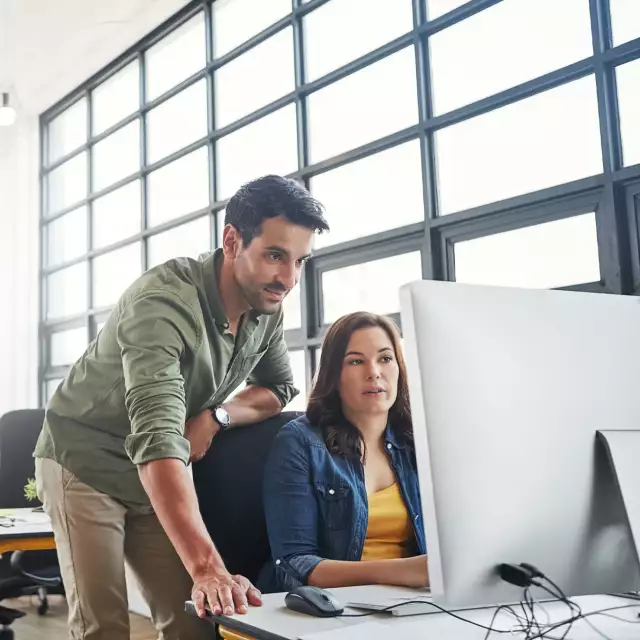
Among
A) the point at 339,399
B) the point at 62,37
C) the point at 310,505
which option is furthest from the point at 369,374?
the point at 62,37

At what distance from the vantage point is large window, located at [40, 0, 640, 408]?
257cm

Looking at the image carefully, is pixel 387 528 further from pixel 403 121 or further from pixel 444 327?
pixel 403 121

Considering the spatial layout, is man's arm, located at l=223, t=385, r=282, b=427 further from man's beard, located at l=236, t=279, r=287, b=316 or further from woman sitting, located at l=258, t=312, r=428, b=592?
man's beard, located at l=236, t=279, r=287, b=316

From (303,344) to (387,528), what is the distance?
78.6 inches

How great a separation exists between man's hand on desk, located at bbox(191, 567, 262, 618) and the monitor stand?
20.6 inches

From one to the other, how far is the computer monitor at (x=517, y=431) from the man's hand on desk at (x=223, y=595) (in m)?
0.36

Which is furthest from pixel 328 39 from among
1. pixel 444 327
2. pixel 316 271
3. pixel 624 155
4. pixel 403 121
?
pixel 444 327

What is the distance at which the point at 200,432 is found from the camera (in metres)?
1.66

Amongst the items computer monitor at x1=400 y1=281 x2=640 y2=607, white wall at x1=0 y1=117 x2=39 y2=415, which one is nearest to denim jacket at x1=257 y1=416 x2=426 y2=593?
computer monitor at x1=400 y1=281 x2=640 y2=607

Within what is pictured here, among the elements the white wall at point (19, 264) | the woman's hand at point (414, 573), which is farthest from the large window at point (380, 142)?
the woman's hand at point (414, 573)

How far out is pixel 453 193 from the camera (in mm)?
3078

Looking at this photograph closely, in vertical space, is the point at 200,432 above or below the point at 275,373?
below

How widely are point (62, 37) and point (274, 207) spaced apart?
3.96 metres

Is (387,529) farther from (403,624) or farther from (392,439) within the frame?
(403,624)
